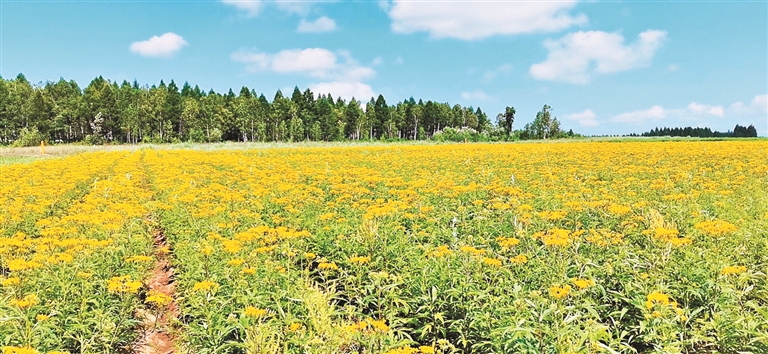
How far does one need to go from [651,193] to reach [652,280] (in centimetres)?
647

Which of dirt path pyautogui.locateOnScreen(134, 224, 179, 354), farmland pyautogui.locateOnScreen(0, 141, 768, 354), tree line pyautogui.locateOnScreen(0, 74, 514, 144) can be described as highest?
tree line pyautogui.locateOnScreen(0, 74, 514, 144)

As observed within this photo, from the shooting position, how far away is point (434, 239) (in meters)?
6.27

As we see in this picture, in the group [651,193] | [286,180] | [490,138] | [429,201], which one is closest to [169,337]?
[429,201]

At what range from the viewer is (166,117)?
86688 millimetres

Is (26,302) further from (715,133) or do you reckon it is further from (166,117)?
(715,133)

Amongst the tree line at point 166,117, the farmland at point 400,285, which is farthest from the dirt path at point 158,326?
the tree line at point 166,117

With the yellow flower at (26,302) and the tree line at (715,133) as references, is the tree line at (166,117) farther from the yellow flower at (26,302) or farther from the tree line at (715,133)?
the yellow flower at (26,302)

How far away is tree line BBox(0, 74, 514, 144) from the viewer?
3054 inches

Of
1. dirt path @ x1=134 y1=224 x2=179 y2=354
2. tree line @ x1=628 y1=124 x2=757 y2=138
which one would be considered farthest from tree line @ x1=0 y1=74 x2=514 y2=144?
dirt path @ x1=134 y1=224 x2=179 y2=354

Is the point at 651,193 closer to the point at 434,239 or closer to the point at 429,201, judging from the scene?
the point at 429,201

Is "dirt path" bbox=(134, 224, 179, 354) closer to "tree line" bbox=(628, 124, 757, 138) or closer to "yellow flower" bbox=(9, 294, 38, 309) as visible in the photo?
"yellow flower" bbox=(9, 294, 38, 309)

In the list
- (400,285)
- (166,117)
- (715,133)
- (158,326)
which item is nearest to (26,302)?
(158,326)

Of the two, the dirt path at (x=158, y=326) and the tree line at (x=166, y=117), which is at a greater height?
the tree line at (x=166, y=117)

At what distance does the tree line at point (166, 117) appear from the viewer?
77562 millimetres
